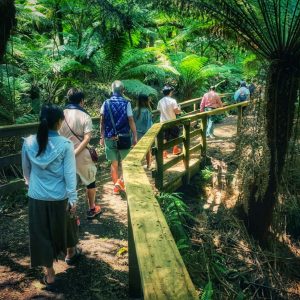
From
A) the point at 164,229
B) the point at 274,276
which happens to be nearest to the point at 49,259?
the point at 164,229

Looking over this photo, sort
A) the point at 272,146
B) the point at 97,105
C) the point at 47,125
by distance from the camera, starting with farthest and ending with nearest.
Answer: the point at 97,105 < the point at 272,146 < the point at 47,125

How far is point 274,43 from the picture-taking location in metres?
5.20

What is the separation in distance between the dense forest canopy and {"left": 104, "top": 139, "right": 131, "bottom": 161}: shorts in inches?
70.4

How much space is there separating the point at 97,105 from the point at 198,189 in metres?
4.53

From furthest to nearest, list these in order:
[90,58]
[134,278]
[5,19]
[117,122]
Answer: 1. [90,58]
2. [117,122]
3. [5,19]
4. [134,278]

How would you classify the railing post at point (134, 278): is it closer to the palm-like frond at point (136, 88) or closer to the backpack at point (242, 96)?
the palm-like frond at point (136, 88)

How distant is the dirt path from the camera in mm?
3314

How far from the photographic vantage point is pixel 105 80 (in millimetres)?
11477

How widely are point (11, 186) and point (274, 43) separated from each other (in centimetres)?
432

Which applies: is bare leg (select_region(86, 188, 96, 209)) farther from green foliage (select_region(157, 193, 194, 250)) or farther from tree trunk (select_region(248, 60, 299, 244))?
tree trunk (select_region(248, 60, 299, 244))

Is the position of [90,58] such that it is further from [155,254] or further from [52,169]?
[155,254]

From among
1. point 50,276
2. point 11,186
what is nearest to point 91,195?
point 11,186

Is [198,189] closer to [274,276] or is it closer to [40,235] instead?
[274,276]

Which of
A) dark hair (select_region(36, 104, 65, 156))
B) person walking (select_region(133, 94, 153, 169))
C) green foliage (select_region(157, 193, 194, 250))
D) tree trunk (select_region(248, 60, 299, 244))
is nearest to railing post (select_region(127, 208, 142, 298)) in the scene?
green foliage (select_region(157, 193, 194, 250))
